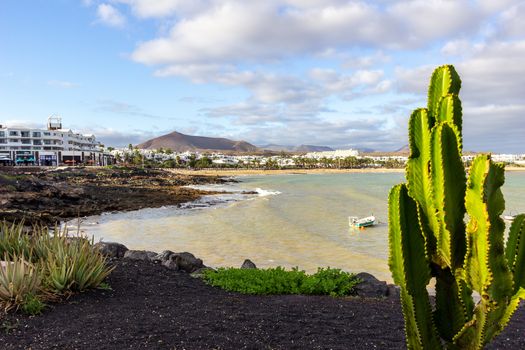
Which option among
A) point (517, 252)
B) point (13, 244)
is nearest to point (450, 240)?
point (517, 252)

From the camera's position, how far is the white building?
104250mm

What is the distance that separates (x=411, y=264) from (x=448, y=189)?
2.30ft

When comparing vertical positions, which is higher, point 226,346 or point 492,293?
point 492,293

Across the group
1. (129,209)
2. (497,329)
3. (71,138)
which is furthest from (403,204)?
(71,138)

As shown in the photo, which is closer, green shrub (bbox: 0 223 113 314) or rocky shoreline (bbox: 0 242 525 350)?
rocky shoreline (bbox: 0 242 525 350)

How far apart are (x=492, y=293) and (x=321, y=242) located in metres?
18.5

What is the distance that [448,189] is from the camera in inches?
140

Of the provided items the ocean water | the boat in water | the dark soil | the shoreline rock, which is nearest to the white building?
the dark soil

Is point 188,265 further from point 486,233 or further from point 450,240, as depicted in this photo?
point 486,233

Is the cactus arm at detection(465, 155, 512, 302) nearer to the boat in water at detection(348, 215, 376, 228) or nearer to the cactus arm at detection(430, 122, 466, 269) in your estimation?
the cactus arm at detection(430, 122, 466, 269)

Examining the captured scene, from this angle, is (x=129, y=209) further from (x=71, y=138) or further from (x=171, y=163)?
(x=171, y=163)

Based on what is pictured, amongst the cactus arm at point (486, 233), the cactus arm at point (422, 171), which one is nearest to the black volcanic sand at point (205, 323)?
the cactus arm at point (422, 171)

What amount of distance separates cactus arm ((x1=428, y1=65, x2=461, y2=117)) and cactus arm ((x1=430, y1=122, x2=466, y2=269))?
1.93 feet

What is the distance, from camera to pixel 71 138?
11812cm
